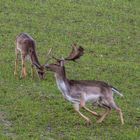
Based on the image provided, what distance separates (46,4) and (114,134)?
39.4 ft

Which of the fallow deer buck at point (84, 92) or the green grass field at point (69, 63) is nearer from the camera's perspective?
the green grass field at point (69, 63)

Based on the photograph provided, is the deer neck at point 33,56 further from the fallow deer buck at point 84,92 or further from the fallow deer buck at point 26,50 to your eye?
the fallow deer buck at point 84,92

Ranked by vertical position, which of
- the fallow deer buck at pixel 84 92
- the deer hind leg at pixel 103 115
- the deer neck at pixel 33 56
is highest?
the deer neck at pixel 33 56

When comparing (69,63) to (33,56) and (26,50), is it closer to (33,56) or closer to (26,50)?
(26,50)

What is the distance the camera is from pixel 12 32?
1927 centimetres

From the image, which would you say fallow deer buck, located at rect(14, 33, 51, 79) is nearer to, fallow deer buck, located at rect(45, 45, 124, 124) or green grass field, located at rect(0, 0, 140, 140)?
green grass field, located at rect(0, 0, 140, 140)

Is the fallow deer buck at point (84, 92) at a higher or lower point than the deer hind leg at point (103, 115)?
higher

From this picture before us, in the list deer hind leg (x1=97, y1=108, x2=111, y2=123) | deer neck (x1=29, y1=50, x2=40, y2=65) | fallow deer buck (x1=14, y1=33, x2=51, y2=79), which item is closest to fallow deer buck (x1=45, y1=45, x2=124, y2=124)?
deer hind leg (x1=97, y1=108, x2=111, y2=123)

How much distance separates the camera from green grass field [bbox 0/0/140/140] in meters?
11.4

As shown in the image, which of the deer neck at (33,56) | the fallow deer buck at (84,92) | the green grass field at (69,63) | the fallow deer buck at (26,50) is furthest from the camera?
the deer neck at (33,56)

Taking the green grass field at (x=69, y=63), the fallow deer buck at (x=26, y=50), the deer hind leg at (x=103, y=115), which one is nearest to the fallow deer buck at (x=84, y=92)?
the deer hind leg at (x=103, y=115)

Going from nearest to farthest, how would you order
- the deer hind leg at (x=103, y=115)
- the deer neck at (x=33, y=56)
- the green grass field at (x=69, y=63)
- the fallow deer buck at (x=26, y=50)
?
the green grass field at (x=69, y=63), the deer hind leg at (x=103, y=115), the fallow deer buck at (x=26, y=50), the deer neck at (x=33, y=56)

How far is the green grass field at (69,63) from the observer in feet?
37.5

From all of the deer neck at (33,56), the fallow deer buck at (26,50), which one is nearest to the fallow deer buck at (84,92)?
the fallow deer buck at (26,50)
